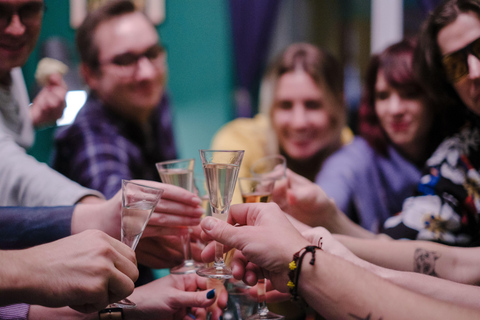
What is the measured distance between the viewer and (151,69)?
8.69ft

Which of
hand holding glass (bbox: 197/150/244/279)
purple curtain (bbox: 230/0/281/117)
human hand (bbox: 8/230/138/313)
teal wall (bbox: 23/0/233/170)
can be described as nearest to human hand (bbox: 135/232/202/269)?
hand holding glass (bbox: 197/150/244/279)

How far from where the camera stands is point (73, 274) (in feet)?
2.80

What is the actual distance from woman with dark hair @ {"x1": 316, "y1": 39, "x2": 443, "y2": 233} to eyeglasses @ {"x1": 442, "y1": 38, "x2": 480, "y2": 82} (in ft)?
2.02

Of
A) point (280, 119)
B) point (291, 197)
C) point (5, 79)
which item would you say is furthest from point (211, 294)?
point (280, 119)

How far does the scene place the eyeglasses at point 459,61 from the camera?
145 cm

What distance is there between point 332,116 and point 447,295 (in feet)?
5.74

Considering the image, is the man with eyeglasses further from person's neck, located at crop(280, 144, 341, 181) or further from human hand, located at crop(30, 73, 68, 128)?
person's neck, located at crop(280, 144, 341, 181)

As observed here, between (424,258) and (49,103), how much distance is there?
188 centimetres

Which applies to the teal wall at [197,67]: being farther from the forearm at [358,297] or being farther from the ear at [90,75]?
the forearm at [358,297]

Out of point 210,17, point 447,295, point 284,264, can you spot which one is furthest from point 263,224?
point 210,17

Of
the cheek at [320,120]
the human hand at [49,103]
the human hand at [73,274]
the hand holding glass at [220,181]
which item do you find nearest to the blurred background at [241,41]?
the cheek at [320,120]

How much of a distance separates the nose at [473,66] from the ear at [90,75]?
201 centimetres

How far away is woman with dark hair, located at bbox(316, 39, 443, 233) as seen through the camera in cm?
223

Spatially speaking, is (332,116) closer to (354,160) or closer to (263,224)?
(354,160)
